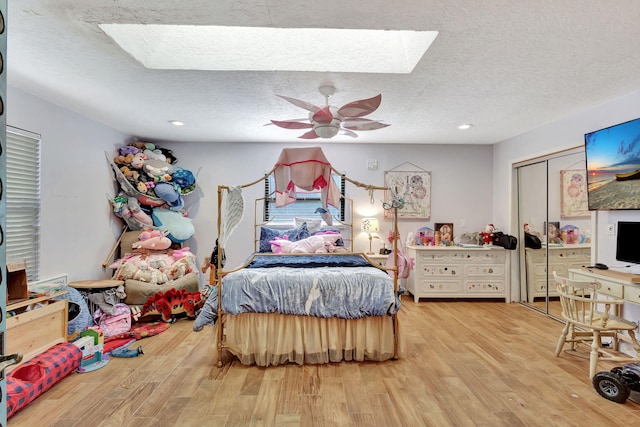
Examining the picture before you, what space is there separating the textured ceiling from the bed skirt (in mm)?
2027

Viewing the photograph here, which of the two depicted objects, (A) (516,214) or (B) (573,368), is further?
(A) (516,214)

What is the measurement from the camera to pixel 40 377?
7.14 ft

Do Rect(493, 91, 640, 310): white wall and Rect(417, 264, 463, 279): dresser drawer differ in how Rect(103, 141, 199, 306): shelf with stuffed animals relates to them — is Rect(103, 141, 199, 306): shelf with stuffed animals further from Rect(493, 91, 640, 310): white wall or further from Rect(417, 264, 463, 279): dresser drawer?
Rect(493, 91, 640, 310): white wall

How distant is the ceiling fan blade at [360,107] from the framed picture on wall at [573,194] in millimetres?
2853

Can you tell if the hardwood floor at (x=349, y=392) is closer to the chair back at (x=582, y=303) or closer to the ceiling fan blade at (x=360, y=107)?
the chair back at (x=582, y=303)

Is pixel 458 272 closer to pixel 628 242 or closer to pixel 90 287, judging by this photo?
pixel 628 242

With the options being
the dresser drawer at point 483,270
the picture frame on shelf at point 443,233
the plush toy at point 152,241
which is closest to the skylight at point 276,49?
the plush toy at point 152,241

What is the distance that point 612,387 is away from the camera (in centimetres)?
214

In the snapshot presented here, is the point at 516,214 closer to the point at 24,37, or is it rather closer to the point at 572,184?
the point at 572,184

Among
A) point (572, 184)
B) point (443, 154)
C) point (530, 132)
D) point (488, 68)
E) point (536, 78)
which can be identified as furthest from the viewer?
point (443, 154)

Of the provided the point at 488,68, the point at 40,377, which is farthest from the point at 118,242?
the point at 488,68

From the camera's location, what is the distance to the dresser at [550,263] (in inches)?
146

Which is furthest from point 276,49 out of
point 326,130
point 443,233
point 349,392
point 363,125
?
point 443,233

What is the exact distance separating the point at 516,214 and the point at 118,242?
5707 mm
